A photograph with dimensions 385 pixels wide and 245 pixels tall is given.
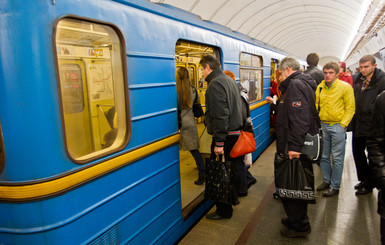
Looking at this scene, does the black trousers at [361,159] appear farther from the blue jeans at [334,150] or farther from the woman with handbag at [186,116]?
the woman with handbag at [186,116]

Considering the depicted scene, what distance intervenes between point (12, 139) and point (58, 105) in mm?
322

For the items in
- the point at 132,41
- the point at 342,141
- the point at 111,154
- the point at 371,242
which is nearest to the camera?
the point at 111,154

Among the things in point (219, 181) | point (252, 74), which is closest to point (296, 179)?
point (219, 181)

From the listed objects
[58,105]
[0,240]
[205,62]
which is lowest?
[0,240]

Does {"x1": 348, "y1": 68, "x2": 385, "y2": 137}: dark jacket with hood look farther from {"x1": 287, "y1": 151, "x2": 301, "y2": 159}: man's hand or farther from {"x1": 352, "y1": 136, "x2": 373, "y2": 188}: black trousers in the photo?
{"x1": 287, "y1": 151, "x2": 301, "y2": 159}: man's hand

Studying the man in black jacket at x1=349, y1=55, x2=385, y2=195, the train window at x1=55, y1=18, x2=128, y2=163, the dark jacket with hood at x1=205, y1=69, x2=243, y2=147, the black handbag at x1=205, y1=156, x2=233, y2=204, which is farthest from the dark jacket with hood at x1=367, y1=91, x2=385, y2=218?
the man in black jacket at x1=349, y1=55, x2=385, y2=195

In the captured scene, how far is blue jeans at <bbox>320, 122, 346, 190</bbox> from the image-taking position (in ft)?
12.0

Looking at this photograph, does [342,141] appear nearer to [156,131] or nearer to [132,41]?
[156,131]

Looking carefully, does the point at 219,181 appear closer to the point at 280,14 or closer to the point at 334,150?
the point at 334,150

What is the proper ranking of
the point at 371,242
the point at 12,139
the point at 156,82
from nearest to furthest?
the point at 12,139 < the point at 156,82 < the point at 371,242

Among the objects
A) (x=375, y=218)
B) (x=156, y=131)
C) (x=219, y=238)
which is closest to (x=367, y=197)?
(x=375, y=218)

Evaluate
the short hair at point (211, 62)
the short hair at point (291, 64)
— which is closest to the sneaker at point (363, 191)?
the short hair at point (291, 64)

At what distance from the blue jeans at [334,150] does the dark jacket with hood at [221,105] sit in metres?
1.52

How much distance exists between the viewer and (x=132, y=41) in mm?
2209
